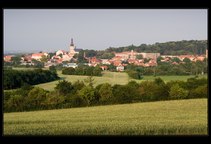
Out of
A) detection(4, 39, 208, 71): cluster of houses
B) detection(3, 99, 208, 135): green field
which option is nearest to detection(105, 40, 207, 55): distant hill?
detection(4, 39, 208, 71): cluster of houses

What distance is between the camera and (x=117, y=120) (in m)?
5.05

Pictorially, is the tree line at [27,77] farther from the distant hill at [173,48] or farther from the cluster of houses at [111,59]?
the distant hill at [173,48]

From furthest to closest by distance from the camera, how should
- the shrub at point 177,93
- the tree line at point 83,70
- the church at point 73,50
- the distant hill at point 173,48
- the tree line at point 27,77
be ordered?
the shrub at point 177,93 → the distant hill at point 173,48 → the tree line at point 83,70 → the tree line at point 27,77 → the church at point 73,50

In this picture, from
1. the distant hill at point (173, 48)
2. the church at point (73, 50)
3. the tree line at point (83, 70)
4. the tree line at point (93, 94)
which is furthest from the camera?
the tree line at point (93, 94)

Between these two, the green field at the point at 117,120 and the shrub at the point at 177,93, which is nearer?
the green field at the point at 117,120

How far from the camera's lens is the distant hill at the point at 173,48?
4.27 meters

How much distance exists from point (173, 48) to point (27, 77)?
235cm

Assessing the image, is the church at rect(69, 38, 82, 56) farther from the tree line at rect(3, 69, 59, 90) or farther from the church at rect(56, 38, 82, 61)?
the tree line at rect(3, 69, 59, 90)

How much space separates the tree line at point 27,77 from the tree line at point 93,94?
0.33ft

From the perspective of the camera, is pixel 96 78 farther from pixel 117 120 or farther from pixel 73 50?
pixel 117 120

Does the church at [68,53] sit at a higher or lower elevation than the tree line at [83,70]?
higher

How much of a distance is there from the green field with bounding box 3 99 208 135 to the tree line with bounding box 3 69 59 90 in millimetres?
618

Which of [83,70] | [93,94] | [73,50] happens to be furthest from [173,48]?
[93,94]

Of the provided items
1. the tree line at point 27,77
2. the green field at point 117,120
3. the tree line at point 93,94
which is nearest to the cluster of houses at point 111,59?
the tree line at point 27,77
